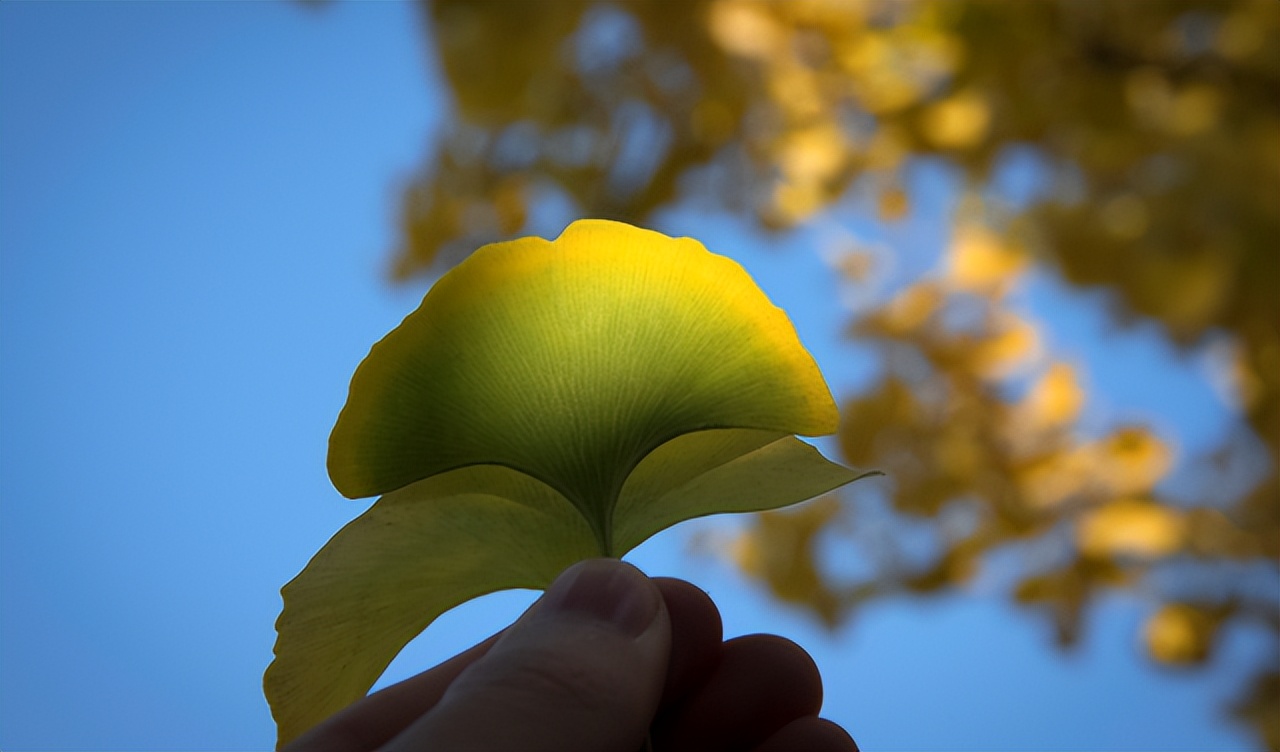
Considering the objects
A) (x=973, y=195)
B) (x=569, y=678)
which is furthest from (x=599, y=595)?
(x=973, y=195)

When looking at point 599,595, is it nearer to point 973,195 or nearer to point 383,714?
point 383,714

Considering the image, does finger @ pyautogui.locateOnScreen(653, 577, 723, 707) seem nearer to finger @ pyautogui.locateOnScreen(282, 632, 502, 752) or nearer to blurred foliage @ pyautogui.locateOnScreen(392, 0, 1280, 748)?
finger @ pyautogui.locateOnScreen(282, 632, 502, 752)

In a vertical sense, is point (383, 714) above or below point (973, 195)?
below

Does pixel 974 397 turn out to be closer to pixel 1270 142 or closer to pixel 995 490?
pixel 995 490

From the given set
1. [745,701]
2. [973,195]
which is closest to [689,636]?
[745,701]

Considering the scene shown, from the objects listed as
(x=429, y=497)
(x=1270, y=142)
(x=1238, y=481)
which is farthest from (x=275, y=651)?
(x=1238, y=481)

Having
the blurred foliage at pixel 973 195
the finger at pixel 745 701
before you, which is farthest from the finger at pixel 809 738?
the blurred foliage at pixel 973 195

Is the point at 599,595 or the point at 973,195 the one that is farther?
the point at 973,195
